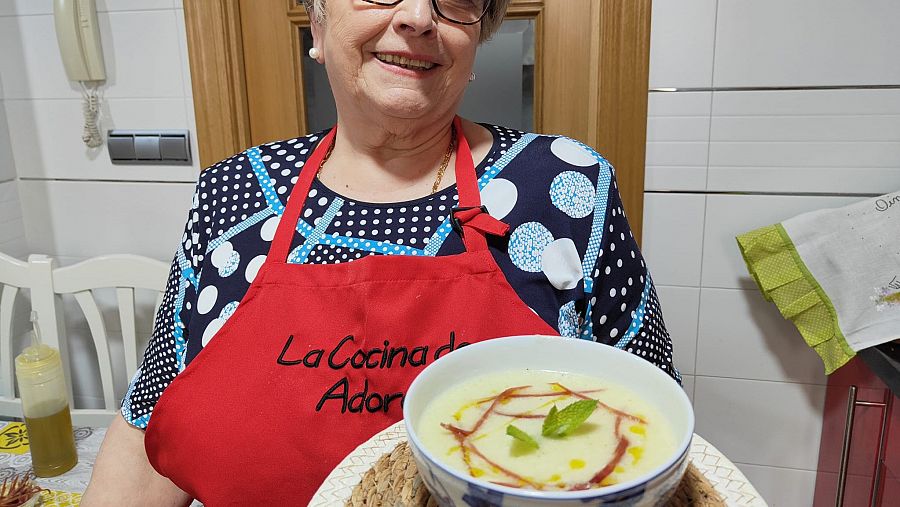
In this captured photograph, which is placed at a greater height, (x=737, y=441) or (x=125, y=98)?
(x=125, y=98)

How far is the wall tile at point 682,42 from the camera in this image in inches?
57.0

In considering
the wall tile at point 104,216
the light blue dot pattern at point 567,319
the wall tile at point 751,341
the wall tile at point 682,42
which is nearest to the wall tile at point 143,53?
the wall tile at point 104,216

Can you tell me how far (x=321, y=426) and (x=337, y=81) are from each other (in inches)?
17.9

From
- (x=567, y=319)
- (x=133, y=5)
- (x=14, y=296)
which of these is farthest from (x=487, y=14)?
(x=14, y=296)

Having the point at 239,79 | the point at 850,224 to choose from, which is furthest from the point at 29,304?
the point at 850,224

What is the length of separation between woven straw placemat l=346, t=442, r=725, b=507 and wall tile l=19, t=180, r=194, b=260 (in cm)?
145

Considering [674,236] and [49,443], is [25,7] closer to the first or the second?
[49,443]

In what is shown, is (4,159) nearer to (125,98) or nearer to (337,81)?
(125,98)

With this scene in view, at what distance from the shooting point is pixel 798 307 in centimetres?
143

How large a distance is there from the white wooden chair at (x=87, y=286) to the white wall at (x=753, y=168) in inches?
47.6

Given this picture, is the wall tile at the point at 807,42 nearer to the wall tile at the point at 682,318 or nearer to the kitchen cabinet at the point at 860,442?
the wall tile at the point at 682,318

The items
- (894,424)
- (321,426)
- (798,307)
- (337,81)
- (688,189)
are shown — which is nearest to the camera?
(321,426)

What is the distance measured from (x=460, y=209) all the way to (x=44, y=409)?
99 cm

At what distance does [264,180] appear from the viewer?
A: 0.98 metres
